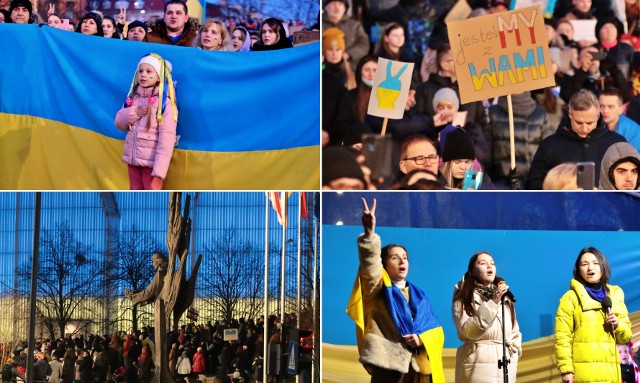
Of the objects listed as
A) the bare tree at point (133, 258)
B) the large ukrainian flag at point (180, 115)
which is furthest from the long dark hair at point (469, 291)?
the bare tree at point (133, 258)

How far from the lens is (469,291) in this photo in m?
7.39

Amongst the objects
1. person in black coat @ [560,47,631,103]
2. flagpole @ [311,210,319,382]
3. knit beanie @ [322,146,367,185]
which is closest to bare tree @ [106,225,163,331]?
flagpole @ [311,210,319,382]

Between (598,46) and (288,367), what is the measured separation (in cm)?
302

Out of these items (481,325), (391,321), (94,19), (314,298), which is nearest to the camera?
(481,325)

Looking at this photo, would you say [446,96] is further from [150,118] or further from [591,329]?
[150,118]

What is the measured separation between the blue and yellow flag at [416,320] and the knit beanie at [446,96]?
1.23 meters

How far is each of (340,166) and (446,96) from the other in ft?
2.84

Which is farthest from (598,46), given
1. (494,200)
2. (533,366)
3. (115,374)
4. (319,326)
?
(115,374)

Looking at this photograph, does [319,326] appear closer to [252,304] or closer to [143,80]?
[252,304]

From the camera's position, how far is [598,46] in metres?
7.60

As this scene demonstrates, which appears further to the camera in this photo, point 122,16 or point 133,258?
A: point 122,16

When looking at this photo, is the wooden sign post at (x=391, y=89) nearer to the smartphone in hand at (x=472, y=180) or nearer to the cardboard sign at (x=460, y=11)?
the cardboard sign at (x=460, y=11)

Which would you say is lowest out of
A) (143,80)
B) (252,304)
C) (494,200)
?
(252,304)

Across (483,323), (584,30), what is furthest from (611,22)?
(483,323)
